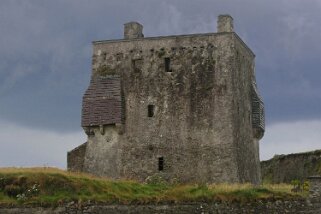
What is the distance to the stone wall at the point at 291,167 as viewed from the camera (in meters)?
49.5

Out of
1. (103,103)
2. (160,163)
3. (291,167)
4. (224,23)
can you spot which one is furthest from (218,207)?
(291,167)

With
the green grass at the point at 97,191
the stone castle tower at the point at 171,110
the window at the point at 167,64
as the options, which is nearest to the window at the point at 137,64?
the stone castle tower at the point at 171,110

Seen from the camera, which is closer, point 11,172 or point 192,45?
point 11,172

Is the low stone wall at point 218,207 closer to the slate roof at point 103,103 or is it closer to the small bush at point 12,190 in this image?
the small bush at point 12,190

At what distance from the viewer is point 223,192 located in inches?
1070

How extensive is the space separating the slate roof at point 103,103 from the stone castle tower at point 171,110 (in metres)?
0.06

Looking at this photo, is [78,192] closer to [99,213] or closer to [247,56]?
[99,213]

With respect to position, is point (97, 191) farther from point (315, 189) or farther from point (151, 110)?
point (315, 189)

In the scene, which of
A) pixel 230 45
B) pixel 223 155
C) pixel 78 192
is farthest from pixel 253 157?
pixel 78 192

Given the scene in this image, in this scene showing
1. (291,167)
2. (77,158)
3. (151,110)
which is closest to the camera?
(151,110)

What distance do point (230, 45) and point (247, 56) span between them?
3.71 metres

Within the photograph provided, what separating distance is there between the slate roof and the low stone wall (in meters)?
9.36

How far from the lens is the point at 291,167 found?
5188 cm

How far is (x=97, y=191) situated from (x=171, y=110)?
8.87 m
